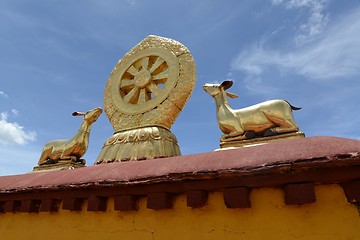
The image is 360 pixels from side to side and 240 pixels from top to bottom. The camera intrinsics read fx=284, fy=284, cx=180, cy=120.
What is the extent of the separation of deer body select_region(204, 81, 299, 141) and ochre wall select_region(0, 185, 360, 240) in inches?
62.4

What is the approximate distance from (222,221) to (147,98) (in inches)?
156

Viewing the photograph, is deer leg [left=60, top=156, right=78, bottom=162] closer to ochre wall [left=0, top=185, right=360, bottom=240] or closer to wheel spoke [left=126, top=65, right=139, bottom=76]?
ochre wall [left=0, top=185, right=360, bottom=240]

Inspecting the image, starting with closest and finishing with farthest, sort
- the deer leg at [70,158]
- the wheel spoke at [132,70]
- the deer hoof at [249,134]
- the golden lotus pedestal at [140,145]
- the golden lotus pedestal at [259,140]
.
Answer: the golden lotus pedestal at [259,140] < the deer hoof at [249,134] < the golden lotus pedestal at [140,145] < the deer leg at [70,158] < the wheel spoke at [132,70]

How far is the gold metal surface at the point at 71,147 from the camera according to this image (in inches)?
240

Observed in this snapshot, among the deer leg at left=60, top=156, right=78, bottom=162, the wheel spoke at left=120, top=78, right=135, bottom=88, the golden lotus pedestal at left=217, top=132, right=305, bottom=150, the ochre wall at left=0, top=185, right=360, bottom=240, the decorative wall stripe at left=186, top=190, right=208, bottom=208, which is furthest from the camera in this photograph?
the wheel spoke at left=120, top=78, right=135, bottom=88

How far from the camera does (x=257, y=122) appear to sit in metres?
4.22

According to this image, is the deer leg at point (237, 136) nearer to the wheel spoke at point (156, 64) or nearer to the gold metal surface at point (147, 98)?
the gold metal surface at point (147, 98)

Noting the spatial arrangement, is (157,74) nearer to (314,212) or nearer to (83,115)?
(83,115)

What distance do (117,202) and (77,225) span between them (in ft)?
2.66

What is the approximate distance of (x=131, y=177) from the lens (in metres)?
3.10

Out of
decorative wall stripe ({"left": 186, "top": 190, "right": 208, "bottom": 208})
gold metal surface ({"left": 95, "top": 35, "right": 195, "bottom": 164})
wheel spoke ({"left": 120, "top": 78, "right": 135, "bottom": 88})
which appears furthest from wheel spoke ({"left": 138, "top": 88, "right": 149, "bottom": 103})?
decorative wall stripe ({"left": 186, "top": 190, "right": 208, "bottom": 208})

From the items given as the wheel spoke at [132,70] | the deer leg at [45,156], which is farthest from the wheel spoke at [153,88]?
the deer leg at [45,156]

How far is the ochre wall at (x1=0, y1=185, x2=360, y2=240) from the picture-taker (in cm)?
240

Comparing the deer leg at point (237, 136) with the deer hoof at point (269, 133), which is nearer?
the deer hoof at point (269, 133)
